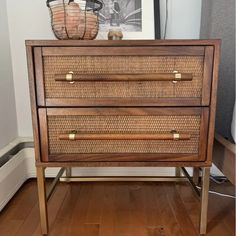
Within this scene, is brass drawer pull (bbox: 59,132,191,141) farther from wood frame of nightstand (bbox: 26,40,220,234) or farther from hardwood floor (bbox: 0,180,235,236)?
hardwood floor (bbox: 0,180,235,236)

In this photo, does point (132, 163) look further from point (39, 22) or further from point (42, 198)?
point (39, 22)

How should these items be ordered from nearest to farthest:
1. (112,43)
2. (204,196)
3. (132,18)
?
(112,43) < (204,196) < (132,18)

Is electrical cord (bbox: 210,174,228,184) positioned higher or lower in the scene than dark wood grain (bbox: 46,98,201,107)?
lower

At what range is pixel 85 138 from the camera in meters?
0.79

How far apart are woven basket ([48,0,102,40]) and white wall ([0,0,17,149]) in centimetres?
43

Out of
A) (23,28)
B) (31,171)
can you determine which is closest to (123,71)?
(23,28)

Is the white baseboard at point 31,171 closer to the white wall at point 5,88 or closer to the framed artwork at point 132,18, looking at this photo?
the white wall at point 5,88

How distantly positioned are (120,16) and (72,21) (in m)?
0.40

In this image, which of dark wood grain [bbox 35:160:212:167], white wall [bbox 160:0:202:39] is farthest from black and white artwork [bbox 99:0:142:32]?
dark wood grain [bbox 35:160:212:167]

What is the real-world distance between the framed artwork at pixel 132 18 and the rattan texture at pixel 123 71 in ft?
1.31

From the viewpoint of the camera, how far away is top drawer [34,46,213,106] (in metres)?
0.75

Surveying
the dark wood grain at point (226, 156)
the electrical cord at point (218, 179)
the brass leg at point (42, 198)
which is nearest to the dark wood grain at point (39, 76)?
the brass leg at point (42, 198)

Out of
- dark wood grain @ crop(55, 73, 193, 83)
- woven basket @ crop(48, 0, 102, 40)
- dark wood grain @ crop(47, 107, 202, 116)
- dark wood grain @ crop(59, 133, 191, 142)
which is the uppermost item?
woven basket @ crop(48, 0, 102, 40)

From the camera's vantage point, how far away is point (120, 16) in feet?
3.74
